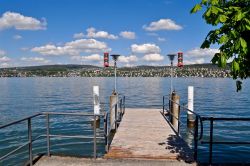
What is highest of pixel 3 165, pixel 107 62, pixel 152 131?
pixel 107 62

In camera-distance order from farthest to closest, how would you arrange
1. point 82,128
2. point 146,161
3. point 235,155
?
1. point 82,128
2. point 235,155
3. point 146,161

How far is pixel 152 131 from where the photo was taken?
492 inches

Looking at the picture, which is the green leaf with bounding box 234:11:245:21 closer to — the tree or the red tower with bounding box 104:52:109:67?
the tree

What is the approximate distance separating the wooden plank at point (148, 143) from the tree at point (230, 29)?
437 centimetres

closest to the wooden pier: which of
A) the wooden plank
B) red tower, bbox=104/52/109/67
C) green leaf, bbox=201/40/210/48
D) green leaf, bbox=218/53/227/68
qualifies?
the wooden plank

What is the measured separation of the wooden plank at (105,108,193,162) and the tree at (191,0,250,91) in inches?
172

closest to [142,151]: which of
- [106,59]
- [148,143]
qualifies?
[148,143]

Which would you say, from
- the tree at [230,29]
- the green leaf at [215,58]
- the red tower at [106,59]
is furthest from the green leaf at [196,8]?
the red tower at [106,59]

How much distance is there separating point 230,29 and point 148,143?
6.34 meters

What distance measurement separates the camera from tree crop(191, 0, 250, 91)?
429 centimetres

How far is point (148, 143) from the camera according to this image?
1018 cm

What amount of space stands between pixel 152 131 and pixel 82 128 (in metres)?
9.97

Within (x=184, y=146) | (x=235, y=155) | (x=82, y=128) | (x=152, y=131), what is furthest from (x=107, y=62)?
(x=184, y=146)

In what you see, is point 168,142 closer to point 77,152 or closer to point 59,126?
point 77,152
